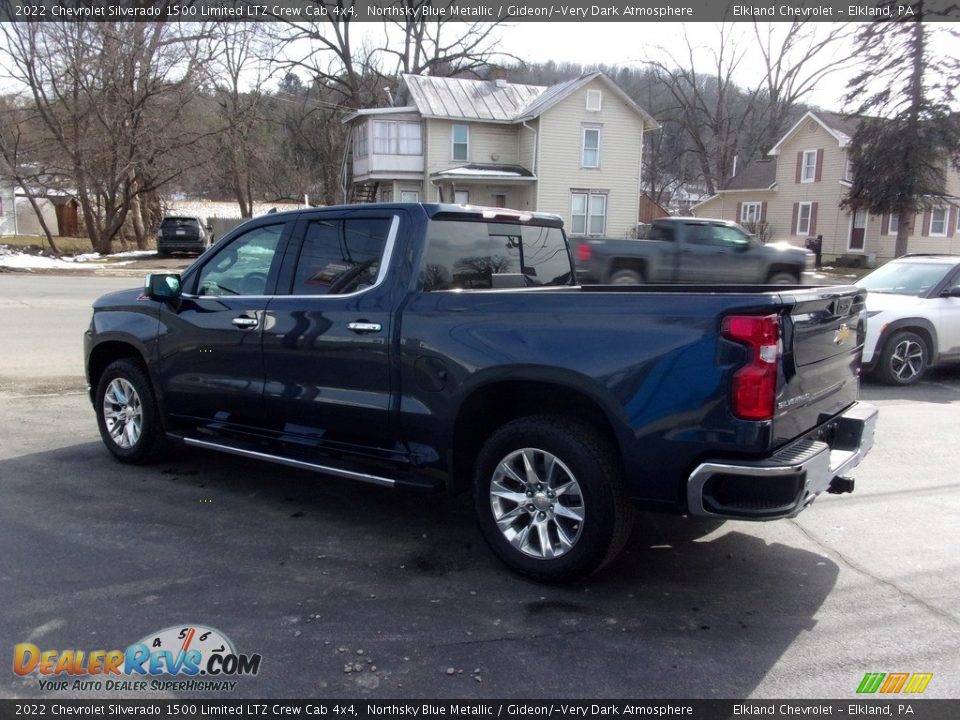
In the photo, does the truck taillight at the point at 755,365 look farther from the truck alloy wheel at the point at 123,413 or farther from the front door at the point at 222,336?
the truck alloy wheel at the point at 123,413

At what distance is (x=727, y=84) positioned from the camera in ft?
181

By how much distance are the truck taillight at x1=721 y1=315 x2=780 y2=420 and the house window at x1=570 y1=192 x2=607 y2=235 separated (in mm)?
34396

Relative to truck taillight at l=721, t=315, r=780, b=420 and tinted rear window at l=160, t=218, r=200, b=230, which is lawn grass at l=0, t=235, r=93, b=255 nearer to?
tinted rear window at l=160, t=218, r=200, b=230

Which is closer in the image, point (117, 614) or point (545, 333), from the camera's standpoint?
point (117, 614)

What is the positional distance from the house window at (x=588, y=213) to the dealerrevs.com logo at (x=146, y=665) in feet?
115

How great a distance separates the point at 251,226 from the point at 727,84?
56.3m

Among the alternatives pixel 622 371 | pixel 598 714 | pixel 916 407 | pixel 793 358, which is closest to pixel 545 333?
pixel 622 371

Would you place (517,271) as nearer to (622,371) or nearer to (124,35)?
(622,371)

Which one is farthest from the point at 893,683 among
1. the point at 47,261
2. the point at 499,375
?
the point at 47,261

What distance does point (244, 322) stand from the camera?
5.18m

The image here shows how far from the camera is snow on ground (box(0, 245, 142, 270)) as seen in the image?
26.3 metres

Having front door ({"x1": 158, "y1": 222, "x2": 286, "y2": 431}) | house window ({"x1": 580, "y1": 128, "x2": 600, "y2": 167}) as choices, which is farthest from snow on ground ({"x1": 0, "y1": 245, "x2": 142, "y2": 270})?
front door ({"x1": 158, "y1": 222, "x2": 286, "y2": 431})

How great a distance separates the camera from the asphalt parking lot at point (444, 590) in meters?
3.27

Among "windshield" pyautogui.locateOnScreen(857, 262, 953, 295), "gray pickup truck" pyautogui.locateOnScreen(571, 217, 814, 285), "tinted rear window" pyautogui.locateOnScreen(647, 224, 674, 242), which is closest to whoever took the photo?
"windshield" pyautogui.locateOnScreen(857, 262, 953, 295)
